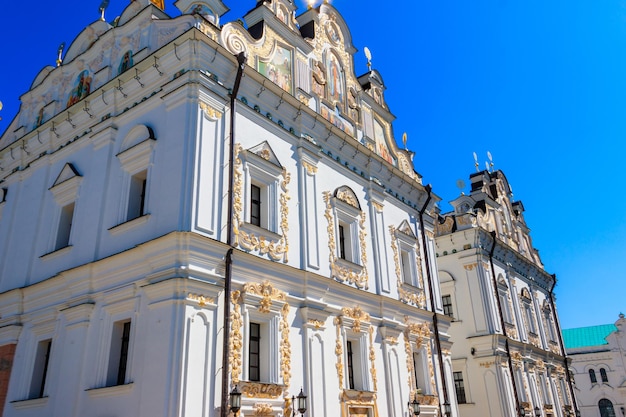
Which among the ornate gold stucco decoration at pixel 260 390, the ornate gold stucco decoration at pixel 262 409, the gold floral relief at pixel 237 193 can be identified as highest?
the gold floral relief at pixel 237 193

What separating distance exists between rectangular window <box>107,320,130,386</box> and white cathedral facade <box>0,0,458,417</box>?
0.13 ft

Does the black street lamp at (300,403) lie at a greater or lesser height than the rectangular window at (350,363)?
lesser

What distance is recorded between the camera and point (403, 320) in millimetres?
17078

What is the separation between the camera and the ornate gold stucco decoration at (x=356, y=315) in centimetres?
1466

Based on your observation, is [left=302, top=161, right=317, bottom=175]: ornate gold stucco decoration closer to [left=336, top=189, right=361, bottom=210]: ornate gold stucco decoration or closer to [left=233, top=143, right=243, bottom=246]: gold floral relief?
[left=336, top=189, right=361, bottom=210]: ornate gold stucco decoration

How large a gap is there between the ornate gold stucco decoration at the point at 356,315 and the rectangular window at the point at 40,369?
742cm

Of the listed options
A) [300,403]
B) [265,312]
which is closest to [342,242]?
[265,312]

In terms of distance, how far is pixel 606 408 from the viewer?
48219mm

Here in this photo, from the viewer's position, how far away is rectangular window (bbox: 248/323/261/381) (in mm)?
11828

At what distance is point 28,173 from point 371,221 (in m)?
10.6

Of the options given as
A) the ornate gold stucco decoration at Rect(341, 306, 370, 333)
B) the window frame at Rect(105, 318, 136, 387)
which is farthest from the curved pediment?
the ornate gold stucco decoration at Rect(341, 306, 370, 333)

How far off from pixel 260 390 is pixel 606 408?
47.9m

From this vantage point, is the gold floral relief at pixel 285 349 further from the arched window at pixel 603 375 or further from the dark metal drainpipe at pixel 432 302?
the arched window at pixel 603 375

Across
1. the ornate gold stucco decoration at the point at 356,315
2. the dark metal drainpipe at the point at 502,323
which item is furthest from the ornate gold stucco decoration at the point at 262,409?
the dark metal drainpipe at the point at 502,323
